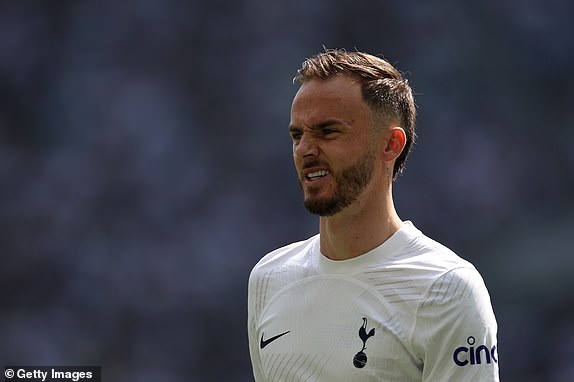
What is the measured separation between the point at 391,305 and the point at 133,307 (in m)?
5.45

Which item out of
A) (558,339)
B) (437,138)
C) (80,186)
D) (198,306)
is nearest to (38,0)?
(80,186)

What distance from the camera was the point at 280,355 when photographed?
9.37 feet

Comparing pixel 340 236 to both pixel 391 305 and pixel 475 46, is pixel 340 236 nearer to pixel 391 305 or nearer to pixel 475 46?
pixel 391 305

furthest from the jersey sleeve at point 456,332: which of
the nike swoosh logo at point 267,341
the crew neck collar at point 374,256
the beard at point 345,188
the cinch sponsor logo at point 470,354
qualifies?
the nike swoosh logo at point 267,341

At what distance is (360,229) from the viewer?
9.38 feet

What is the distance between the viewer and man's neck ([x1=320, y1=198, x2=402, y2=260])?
2852 millimetres

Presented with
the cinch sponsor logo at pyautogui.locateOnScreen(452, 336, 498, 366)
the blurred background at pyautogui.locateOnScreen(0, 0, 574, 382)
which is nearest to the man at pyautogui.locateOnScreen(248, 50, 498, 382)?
the cinch sponsor logo at pyautogui.locateOnScreen(452, 336, 498, 366)

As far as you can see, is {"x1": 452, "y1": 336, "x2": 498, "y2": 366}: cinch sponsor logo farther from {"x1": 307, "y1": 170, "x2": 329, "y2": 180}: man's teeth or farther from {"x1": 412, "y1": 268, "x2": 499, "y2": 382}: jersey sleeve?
{"x1": 307, "y1": 170, "x2": 329, "y2": 180}: man's teeth

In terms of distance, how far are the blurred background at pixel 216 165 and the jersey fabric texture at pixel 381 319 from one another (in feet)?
15.6

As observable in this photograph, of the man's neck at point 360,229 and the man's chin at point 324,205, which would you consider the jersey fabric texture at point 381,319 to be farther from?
the man's chin at point 324,205

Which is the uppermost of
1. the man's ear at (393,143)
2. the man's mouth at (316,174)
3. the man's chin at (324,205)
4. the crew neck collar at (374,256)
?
the man's ear at (393,143)

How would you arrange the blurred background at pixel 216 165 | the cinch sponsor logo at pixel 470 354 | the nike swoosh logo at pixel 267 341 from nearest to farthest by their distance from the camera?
the cinch sponsor logo at pixel 470 354, the nike swoosh logo at pixel 267 341, the blurred background at pixel 216 165

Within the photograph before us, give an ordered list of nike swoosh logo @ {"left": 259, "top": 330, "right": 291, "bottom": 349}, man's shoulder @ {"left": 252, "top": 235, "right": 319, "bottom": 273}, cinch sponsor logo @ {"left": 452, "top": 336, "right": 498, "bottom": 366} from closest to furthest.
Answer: cinch sponsor logo @ {"left": 452, "top": 336, "right": 498, "bottom": 366} → nike swoosh logo @ {"left": 259, "top": 330, "right": 291, "bottom": 349} → man's shoulder @ {"left": 252, "top": 235, "right": 319, "bottom": 273}

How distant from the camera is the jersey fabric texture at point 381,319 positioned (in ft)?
8.41
